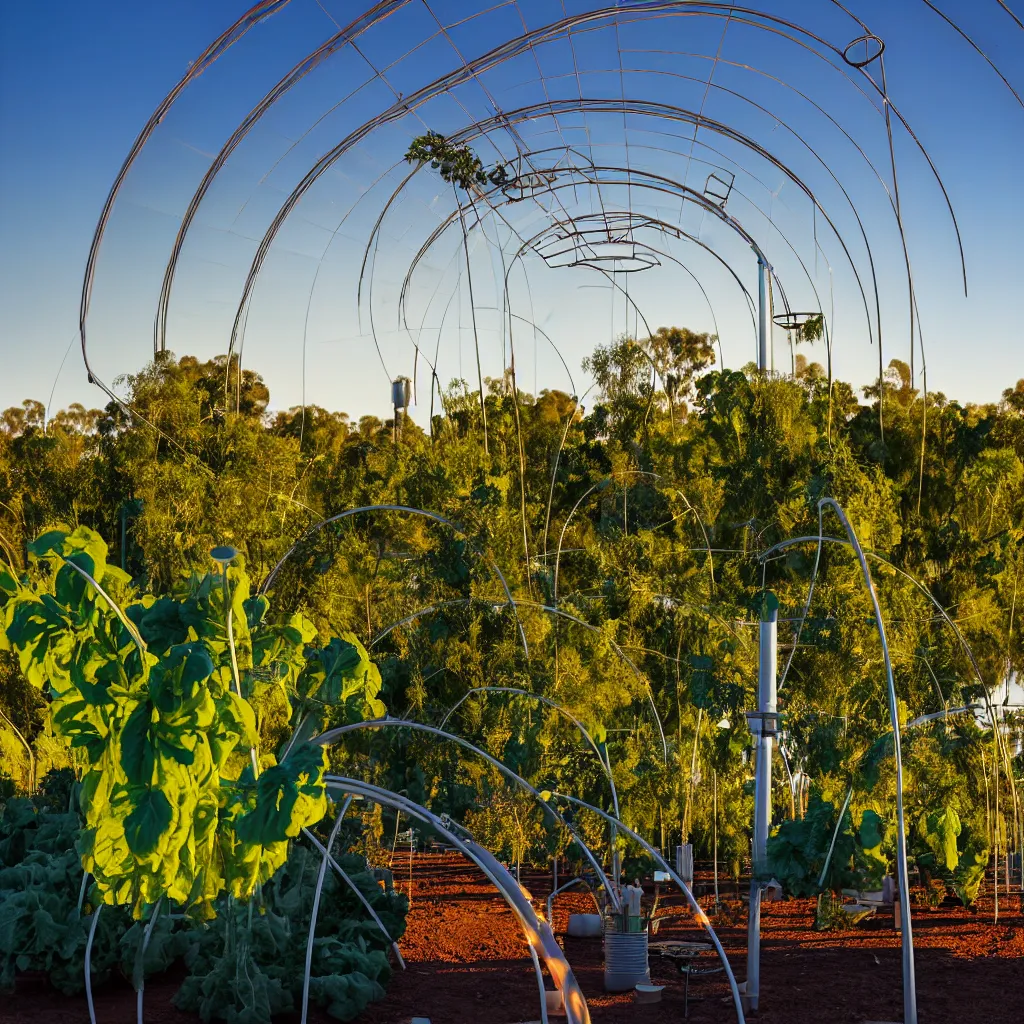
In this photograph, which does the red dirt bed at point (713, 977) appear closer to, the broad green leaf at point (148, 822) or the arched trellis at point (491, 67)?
the broad green leaf at point (148, 822)

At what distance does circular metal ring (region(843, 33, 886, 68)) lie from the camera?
13484 mm

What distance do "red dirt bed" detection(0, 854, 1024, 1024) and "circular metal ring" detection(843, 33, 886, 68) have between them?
10037 millimetres

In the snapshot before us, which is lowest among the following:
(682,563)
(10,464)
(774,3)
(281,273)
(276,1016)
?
(276,1016)

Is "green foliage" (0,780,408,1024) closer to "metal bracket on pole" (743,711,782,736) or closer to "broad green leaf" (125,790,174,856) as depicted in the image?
"broad green leaf" (125,790,174,856)

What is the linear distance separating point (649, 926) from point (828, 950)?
98.7 inches

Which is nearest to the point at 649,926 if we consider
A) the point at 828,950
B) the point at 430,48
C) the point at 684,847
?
the point at 684,847

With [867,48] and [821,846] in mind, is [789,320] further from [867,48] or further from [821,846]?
[821,846]

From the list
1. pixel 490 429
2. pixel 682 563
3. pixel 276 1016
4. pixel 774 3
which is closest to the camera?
pixel 276 1016

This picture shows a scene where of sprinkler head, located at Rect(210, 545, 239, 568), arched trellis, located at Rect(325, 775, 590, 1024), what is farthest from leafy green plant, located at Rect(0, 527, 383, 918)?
arched trellis, located at Rect(325, 775, 590, 1024)

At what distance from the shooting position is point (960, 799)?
595 inches

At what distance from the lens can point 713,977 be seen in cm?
1370

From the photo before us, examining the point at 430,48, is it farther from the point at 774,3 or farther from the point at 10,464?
the point at 10,464

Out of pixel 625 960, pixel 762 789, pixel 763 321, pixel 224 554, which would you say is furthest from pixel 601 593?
pixel 224 554

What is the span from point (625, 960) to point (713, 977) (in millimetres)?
1268
